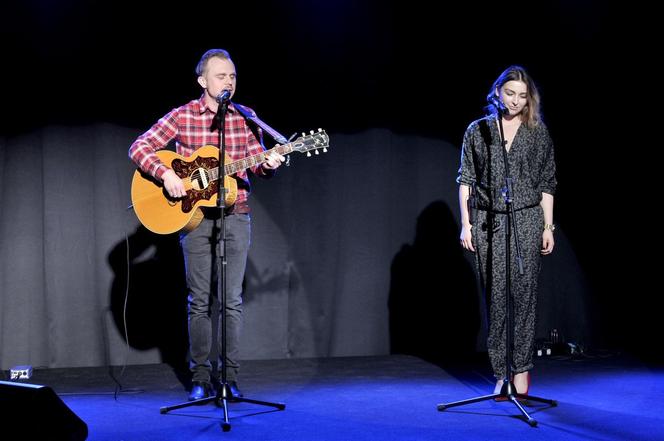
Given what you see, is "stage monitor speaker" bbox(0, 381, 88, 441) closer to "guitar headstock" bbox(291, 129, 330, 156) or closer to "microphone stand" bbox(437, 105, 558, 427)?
"guitar headstock" bbox(291, 129, 330, 156)

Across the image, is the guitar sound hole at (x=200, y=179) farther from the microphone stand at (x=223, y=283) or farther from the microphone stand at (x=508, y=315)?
the microphone stand at (x=508, y=315)

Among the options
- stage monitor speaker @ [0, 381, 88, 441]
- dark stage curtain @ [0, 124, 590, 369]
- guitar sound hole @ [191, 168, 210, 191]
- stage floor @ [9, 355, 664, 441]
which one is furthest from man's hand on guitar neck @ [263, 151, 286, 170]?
stage monitor speaker @ [0, 381, 88, 441]

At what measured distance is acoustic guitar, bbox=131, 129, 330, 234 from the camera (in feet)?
12.4

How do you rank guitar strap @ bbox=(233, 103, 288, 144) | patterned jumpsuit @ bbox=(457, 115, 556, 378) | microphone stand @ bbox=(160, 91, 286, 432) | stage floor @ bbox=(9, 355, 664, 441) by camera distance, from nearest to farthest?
stage floor @ bbox=(9, 355, 664, 441)
microphone stand @ bbox=(160, 91, 286, 432)
guitar strap @ bbox=(233, 103, 288, 144)
patterned jumpsuit @ bbox=(457, 115, 556, 378)

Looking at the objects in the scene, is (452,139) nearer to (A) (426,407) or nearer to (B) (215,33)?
(B) (215,33)

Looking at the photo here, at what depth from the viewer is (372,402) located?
407cm

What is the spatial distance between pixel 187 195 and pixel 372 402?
1.51 meters

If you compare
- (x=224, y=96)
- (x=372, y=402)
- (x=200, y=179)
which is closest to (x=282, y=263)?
(x=372, y=402)

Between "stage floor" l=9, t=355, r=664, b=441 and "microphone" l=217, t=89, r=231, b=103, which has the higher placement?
"microphone" l=217, t=89, r=231, b=103

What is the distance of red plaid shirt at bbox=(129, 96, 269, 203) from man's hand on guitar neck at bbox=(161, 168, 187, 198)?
0.18 meters

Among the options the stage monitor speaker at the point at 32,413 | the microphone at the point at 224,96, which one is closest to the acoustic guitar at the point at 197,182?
the microphone at the point at 224,96

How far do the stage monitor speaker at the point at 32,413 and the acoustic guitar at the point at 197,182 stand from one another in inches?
74.9

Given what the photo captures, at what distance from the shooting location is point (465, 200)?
400cm

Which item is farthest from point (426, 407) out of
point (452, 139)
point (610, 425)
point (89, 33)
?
point (89, 33)
